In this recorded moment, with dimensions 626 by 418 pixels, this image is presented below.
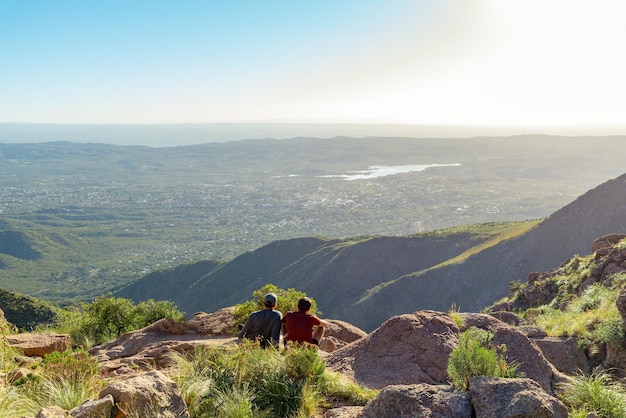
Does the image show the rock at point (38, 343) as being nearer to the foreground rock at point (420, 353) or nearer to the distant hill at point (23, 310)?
the foreground rock at point (420, 353)

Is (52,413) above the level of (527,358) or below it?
above

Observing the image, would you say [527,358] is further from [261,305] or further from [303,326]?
[261,305]

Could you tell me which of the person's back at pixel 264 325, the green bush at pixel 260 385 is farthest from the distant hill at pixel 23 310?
the green bush at pixel 260 385

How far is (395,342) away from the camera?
9.56 metres

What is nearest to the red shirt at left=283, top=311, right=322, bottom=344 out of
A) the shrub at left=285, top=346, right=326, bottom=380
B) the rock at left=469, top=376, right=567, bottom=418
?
the shrub at left=285, top=346, right=326, bottom=380

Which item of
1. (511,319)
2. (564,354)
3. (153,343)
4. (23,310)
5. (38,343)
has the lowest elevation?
(23,310)

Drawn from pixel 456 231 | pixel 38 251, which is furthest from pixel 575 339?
pixel 38 251

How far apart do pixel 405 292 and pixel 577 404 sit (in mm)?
59762

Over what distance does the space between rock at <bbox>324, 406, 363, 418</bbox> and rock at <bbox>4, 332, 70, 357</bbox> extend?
9564 mm

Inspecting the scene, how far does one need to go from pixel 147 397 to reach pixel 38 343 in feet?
29.9

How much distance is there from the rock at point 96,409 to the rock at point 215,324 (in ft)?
31.9

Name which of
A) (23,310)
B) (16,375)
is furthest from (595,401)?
(23,310)

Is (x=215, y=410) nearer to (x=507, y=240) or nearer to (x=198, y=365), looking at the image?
(x=198, y=365)

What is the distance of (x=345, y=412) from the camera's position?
639 cm
